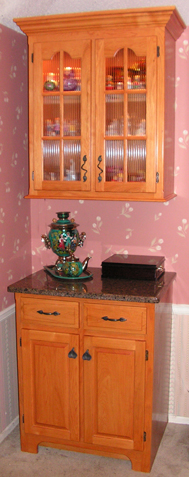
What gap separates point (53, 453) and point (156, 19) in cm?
226

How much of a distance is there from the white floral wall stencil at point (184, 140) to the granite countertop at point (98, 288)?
0.73m

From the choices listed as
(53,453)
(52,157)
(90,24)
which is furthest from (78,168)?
(53,453)

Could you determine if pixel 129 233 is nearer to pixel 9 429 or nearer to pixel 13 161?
pixel 13 161

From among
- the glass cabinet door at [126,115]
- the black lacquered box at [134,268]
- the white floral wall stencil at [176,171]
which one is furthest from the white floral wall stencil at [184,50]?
the black lacquered box at [134,268]

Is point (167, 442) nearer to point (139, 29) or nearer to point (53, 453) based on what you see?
point (53, 453)

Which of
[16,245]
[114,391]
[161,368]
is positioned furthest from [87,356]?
[16,245]

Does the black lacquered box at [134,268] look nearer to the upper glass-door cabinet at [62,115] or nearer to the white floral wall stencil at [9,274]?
the upper glass-door cabinet at [62,115]

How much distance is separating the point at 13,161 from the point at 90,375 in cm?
125

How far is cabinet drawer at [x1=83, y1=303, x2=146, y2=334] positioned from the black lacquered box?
31 centimetres

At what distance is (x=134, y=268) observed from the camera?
104 inches

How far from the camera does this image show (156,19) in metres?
2.40

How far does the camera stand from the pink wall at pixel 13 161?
8.96 ft

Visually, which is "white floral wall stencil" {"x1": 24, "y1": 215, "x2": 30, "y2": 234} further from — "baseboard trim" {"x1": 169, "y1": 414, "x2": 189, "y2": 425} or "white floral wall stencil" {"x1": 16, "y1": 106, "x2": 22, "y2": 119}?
"baseboard trim" {"x1": 169, "y1": 414, "x2": 189, "y2": 425}

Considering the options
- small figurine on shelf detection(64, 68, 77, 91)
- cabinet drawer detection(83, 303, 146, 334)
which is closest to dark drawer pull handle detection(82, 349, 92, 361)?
cabinet drawer detection(83, 303, 146, 334)
